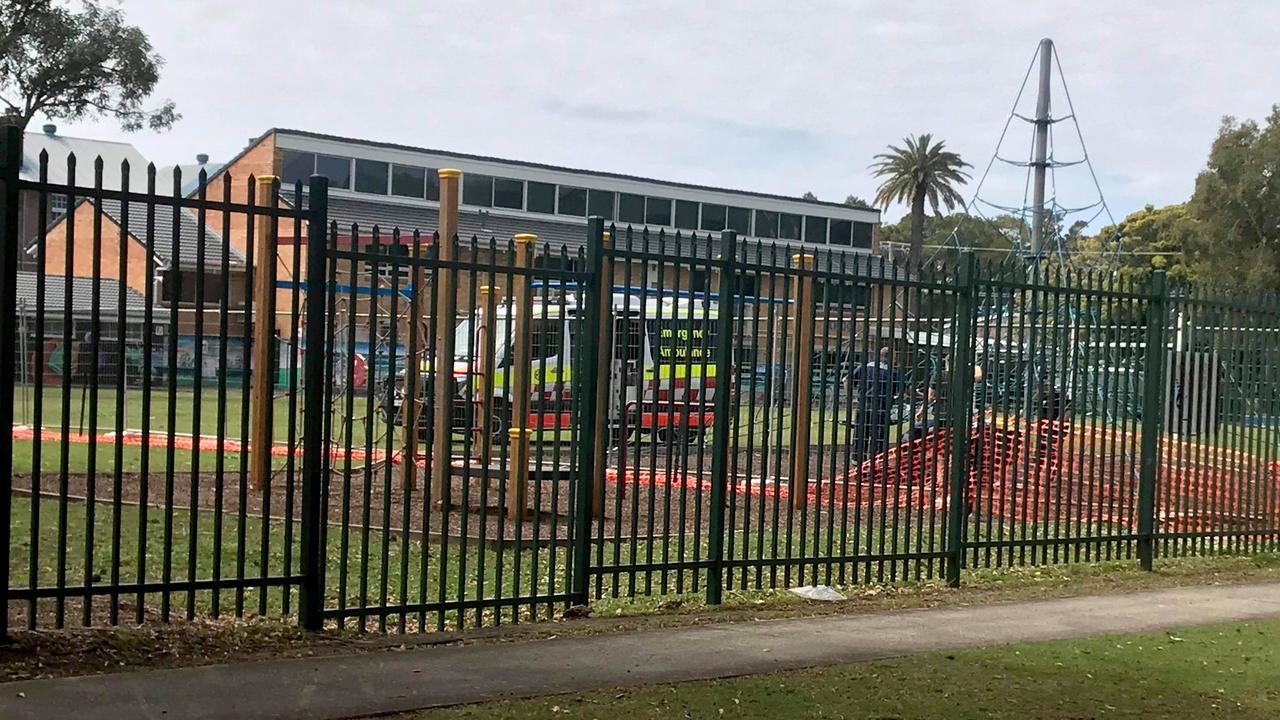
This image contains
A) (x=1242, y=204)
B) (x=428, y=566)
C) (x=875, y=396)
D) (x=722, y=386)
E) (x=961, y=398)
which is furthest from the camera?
(x=1242, y=204)

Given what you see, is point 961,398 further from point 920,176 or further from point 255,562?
Answer: point 920,176

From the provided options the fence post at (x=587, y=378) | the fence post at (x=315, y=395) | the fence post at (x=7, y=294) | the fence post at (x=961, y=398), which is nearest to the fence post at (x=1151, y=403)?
the fence post at (x=961, y=398)

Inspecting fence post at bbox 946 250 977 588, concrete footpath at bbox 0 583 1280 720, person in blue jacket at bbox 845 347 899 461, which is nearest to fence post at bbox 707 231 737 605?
concrete footpath at bbox 0 583 1280 720

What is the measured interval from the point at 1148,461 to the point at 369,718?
294 inches

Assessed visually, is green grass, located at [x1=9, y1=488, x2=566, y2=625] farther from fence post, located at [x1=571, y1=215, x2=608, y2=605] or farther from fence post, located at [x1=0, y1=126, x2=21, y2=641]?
fence post, located at [x1=0, y1=126, x2=21, y2=641]

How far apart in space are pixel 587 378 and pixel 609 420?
578 millimetres

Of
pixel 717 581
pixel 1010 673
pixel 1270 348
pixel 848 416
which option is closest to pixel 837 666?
pixel 1010 673

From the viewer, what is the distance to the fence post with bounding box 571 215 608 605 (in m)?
7.43

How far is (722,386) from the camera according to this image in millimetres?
8086

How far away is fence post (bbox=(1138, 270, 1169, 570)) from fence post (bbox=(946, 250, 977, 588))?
→ 2018 mm

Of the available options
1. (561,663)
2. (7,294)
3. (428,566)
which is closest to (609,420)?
(428,566)

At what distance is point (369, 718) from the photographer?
5.34m

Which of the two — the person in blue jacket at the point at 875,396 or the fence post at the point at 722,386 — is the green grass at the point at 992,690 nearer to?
the fence post at the point at 722,386

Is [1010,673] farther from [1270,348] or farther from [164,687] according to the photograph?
[1270,348]
